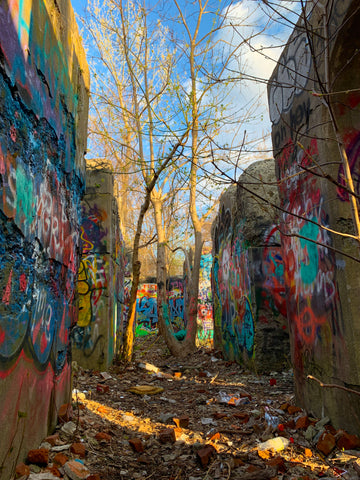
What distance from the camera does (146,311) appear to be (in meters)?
17.5

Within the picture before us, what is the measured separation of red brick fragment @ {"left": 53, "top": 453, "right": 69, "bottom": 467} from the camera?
2.11 meters

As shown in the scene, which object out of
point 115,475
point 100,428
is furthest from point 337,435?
point 100,428

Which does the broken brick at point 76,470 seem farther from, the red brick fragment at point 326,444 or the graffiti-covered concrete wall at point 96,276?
the graffiti-covered concrete wall at point 96,276

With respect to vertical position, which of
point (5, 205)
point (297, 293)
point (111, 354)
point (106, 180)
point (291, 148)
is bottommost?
point (111, 354)

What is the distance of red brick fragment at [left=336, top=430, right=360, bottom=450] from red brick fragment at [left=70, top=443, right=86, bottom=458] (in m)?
1.67

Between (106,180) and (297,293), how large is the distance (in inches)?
154

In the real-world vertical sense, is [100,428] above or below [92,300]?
below

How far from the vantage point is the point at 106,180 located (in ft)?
20.6

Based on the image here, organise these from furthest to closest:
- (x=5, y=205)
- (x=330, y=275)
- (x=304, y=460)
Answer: (x=330, y=275), (x=304, y=460), (x=5, y=205)

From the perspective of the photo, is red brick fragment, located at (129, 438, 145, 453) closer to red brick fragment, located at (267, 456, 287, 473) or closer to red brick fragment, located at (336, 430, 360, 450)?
red brick fragment, located at (267, 456, 287, 473)

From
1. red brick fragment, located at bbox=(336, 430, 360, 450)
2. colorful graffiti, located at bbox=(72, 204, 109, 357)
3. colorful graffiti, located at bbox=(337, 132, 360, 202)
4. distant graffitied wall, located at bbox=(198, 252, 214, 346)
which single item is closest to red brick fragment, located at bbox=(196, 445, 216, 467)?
red brick fragment, located at bbox=(336, 430, 360, 450)

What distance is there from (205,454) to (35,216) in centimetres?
Answer: 185

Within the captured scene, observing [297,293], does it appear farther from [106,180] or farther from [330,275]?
[106,180]

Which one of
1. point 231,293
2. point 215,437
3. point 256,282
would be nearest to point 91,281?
point 256,282
